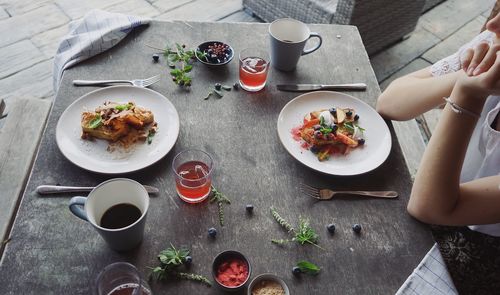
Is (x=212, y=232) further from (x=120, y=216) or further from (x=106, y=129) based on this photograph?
(x=106, y=129)

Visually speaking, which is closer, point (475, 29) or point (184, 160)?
point (184, 160)

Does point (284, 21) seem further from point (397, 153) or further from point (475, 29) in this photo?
point (475, 29)

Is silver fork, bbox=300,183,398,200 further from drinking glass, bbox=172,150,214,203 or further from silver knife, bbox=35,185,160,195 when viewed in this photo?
silver knife, bbox=35,185,160,195

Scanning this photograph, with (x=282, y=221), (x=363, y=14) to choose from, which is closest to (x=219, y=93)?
(x=282, y=221)

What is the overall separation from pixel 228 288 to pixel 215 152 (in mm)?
387

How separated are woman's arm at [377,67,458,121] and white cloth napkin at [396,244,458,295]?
16.7 inches

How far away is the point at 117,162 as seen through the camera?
1.03 meters

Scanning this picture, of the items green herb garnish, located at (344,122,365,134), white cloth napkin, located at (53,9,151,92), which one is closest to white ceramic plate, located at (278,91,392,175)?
green herb garnish, located at (344,122,365,134)

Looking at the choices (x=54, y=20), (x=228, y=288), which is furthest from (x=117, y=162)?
(x=54, y=20)

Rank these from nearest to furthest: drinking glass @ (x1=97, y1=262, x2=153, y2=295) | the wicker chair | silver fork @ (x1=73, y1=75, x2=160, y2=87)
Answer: drinking glass @ (x1=97, y1=262, x2=153, y2=295) → silver fork @ (x1=73, y1=75, x2=160, y2=87) → the wicker chair

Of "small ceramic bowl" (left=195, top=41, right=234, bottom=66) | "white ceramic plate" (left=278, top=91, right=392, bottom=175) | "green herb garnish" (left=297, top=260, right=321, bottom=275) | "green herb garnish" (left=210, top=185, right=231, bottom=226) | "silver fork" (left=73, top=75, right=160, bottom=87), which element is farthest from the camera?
"small ceramic bowl" (left=195, top=41, right=234, bottom=66)

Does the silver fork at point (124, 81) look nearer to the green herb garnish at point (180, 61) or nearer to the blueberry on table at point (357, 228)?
the green herb garnish at point (180, 61)

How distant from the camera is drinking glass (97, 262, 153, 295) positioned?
0.76 m

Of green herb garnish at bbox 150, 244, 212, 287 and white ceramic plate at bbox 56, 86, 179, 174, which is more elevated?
white ceramic plate at bbox 56, 86, 179, 174
